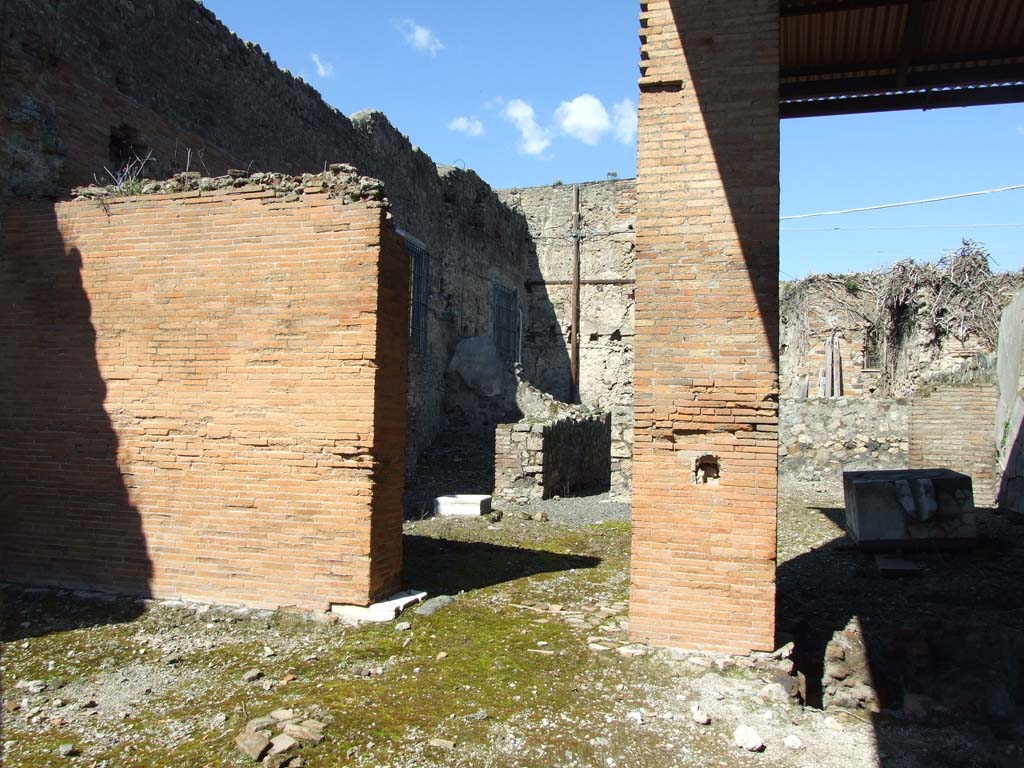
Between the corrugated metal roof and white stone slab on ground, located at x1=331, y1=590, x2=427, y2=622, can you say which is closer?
white stone slab on ground, located at x1=331, y1=590, x2=427, y2=622

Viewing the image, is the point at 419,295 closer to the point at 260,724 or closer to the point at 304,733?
the point at 260,724

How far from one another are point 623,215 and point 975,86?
13.6 metres

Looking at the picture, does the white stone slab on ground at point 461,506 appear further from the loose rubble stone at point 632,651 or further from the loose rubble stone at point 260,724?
the loose rubble stone at point 260,724

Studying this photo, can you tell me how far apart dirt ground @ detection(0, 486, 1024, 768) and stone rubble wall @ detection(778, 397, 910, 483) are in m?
7.00

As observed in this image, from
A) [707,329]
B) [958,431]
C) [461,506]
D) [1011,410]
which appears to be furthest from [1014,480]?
[707,329]

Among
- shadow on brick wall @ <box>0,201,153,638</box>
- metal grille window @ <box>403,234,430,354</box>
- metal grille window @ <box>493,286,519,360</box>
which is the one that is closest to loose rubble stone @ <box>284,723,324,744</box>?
shadow on brick wall @ <box>0,201,153,638</box>

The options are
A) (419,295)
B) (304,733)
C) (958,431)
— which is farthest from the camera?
(419,295)

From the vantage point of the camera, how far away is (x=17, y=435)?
6383 mm

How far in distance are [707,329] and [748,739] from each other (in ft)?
7.93

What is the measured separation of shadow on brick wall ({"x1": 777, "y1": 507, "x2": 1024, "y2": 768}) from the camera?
13.2 feet

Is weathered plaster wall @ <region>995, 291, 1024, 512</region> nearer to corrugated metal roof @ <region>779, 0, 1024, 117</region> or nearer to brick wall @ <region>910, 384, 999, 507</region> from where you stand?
brick wall @ <region>910, 384, 999, 507</region>

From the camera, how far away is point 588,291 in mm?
20875

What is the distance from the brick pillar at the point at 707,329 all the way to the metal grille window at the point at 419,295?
32.9 feet

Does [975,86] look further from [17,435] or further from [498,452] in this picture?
[17,435]
